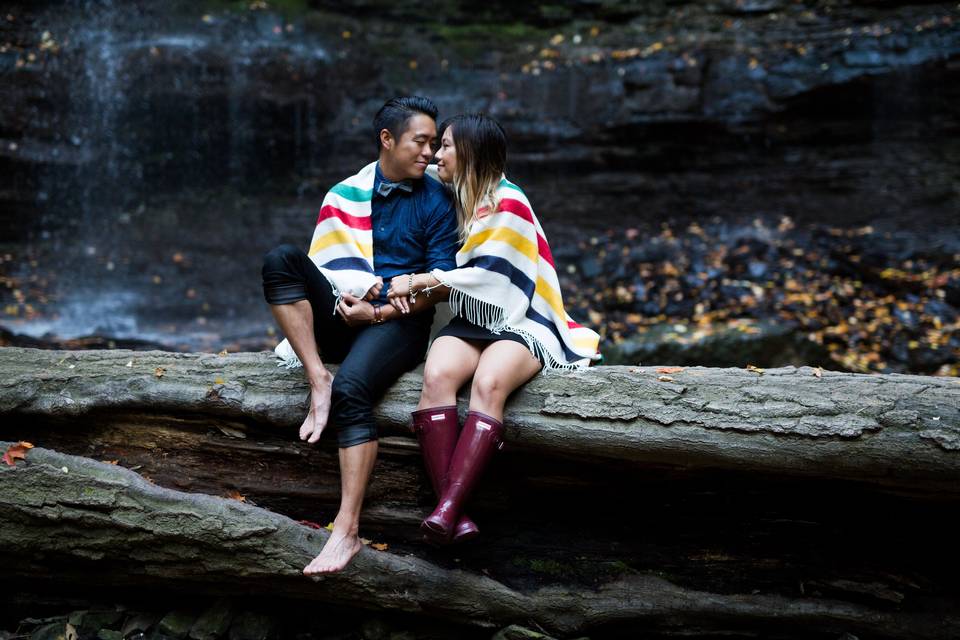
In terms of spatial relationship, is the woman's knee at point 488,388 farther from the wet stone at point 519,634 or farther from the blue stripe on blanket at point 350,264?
the wet stone at point 519,634

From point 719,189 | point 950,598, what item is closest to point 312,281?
point 950,598

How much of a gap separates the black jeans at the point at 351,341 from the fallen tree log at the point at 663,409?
0.45ft

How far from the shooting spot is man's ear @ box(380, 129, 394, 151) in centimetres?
319

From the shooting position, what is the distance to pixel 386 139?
126 inches

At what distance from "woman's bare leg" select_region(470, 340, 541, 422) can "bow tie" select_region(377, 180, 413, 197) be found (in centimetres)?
78

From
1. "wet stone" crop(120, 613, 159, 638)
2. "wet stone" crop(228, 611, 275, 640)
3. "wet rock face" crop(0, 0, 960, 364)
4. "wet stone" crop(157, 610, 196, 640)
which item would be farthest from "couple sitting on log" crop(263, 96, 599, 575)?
"wet rock face" crop(0, 0, 960, 364)

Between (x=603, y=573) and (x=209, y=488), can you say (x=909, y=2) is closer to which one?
(x=603, y=573)

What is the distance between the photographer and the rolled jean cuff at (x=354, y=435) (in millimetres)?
2863

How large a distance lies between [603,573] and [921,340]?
5.14 metres

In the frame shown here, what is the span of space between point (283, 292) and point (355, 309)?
289 mm

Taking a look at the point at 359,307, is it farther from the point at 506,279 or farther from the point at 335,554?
the point at 335,554

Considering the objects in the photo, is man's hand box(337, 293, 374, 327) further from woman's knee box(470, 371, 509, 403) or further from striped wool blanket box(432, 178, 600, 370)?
woman's knee box(470, 371, 509, 403)

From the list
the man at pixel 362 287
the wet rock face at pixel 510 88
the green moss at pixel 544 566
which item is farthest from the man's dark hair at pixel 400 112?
the wet rock face at pixel 510 88

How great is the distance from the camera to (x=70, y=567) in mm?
3227
